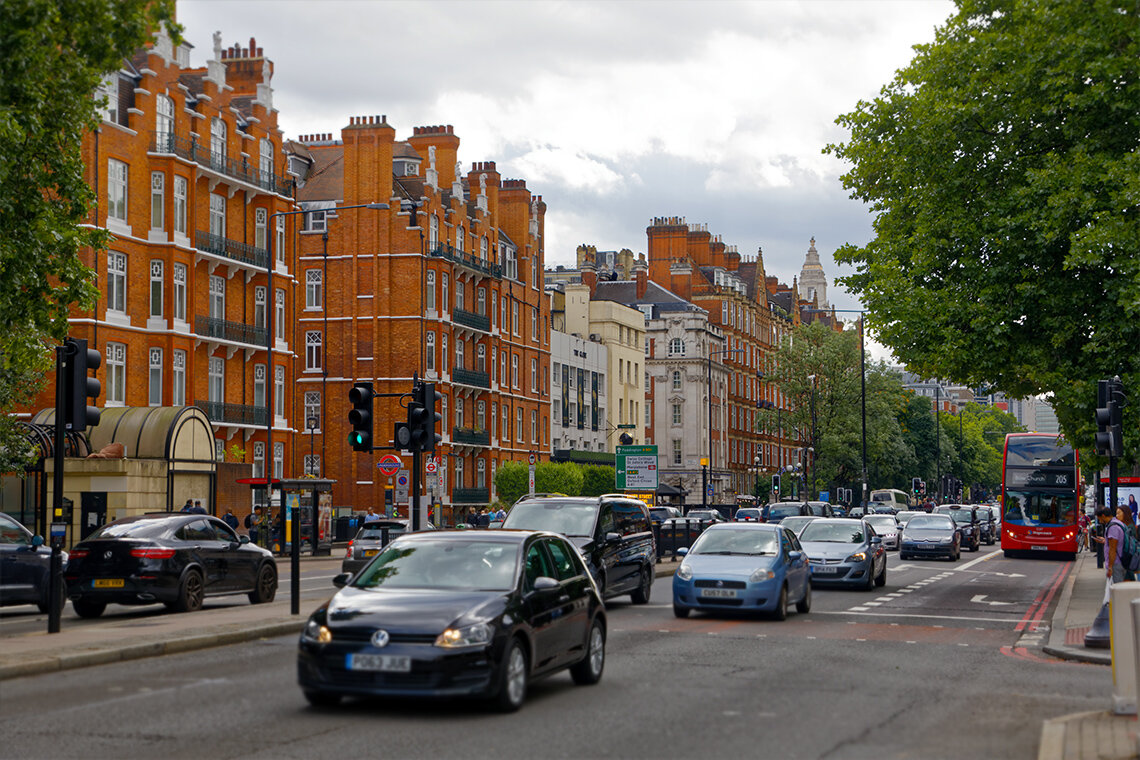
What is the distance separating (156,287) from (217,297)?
13.5ft

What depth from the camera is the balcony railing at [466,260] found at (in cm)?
6894

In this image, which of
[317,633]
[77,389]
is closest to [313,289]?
[77,389]

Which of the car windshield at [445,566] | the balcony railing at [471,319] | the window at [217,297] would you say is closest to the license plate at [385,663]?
the car windshield at [445,566]

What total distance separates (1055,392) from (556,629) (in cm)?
1884

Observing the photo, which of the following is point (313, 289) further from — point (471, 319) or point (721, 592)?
point (721, 592)

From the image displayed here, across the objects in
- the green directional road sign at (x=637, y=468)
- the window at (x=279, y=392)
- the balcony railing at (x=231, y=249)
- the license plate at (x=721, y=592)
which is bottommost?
the license plate at (x=721, y=592)

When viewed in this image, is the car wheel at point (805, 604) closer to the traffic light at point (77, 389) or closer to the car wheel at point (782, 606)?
the car wheel at point (782, 606)

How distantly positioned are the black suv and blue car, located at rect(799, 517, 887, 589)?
18.5ft

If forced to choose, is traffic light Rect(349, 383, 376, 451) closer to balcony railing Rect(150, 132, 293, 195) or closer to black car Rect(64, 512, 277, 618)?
black car Rect(64, 512, 277, 618)

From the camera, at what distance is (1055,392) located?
90.5 feet

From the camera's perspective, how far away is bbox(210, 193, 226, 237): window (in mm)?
51678

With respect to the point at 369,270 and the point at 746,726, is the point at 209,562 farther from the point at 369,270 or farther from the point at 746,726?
the point at 369,270

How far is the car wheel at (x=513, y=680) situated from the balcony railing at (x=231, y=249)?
41.6 meters

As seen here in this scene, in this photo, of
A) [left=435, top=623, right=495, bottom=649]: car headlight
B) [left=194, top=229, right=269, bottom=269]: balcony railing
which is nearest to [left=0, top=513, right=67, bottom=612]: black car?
[left=435, top=623, right=495, bottom=649]: car headlight
